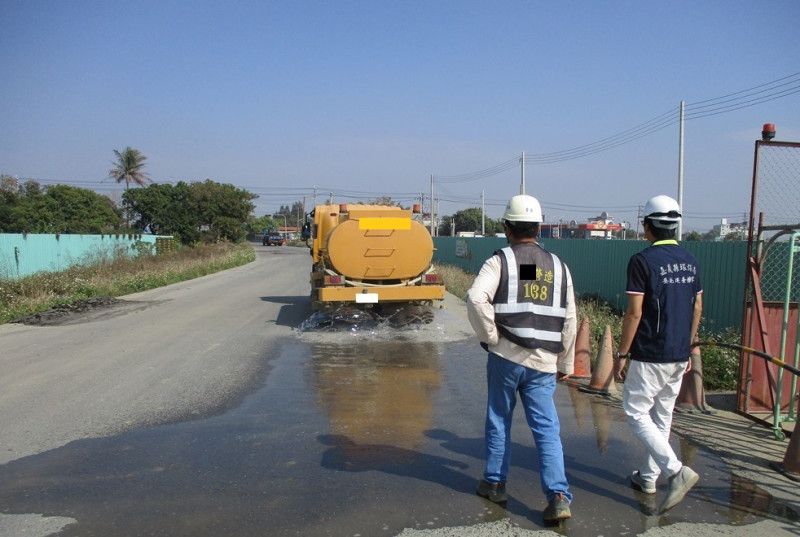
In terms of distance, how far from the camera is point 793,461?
4594 millimetres

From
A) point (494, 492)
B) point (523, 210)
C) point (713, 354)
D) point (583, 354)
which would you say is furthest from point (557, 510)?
point (713, 354)

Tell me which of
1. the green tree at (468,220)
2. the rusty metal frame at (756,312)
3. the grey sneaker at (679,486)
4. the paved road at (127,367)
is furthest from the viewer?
the green tree at (468,220)

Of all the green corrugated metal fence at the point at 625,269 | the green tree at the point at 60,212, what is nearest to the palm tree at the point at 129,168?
the green tree at the point at 60,212

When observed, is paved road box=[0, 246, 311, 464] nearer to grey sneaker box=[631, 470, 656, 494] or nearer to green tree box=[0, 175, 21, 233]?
grey sneaker box=[631, 470, 656, 494]

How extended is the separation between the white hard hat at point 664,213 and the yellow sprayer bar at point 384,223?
277 inches

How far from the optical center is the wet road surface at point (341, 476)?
3.79 meters

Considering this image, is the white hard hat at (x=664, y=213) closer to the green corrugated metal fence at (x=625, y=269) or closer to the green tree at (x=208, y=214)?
the green corrugated metal fence at (x=625, y=269)

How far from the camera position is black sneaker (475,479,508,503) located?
13.1ft

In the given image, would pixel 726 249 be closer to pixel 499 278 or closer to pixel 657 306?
pixel 657 306

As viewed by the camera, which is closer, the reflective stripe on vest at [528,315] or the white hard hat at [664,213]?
the reflective stripe on vest at [528,315]

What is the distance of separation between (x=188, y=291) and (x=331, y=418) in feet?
50.9

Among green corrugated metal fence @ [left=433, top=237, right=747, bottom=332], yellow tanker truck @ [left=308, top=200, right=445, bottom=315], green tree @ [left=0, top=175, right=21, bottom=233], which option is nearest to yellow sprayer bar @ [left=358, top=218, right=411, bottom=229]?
yellow tanker truck @ [left=308, top=200, right=445, bottom=315]

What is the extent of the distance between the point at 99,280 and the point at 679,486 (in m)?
19.4

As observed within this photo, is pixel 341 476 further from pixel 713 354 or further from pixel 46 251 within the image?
pixel 46 251
